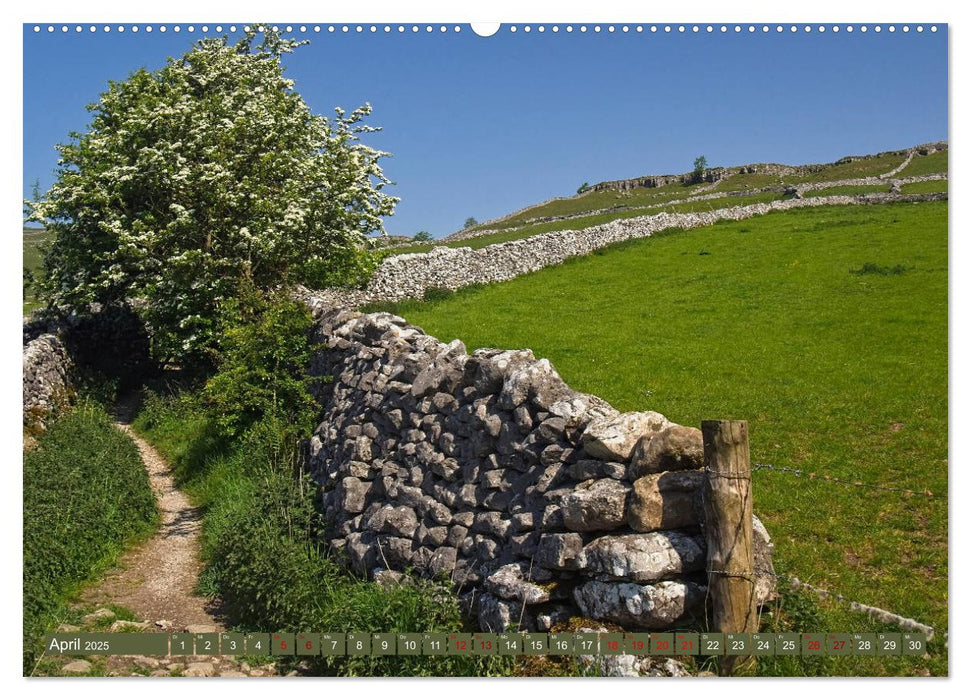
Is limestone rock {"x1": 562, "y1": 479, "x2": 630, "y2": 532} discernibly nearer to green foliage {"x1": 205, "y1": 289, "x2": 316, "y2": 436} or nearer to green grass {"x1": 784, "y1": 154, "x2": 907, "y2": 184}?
green foliage {"x1": 205, "y1": 289, "x2": 316, "y2": 436}

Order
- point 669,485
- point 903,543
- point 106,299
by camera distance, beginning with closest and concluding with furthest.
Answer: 1. point 669,485
2. point 903,543
3. point 106,299

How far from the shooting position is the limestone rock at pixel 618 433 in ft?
23.8

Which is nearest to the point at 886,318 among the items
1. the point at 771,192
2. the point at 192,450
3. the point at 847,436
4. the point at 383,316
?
the point at 847,436

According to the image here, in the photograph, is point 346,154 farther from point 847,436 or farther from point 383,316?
point 847,436

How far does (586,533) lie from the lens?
729 cm

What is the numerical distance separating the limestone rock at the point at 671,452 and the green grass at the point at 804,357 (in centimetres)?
150

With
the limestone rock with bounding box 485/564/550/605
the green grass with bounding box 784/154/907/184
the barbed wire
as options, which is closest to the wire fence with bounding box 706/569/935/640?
the barbed wire

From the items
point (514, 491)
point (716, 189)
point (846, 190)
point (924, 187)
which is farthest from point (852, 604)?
point (716, 189)

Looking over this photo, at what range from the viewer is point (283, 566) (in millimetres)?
9469

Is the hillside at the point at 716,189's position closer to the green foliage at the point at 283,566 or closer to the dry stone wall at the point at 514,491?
the green foliage at the point at 283,566

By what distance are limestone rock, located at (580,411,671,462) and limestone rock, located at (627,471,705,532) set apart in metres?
0.54

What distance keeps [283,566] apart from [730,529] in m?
5.31

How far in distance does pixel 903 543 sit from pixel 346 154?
47.7 feet

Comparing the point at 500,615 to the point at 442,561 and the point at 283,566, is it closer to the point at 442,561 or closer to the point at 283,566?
the point at 442,561
